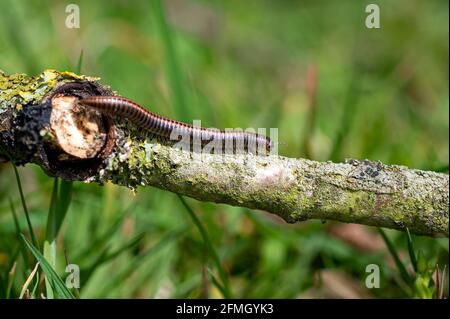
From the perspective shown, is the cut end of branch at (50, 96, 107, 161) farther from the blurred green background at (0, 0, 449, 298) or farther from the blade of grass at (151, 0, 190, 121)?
the blade of grass at (151, 0, 190, 121)

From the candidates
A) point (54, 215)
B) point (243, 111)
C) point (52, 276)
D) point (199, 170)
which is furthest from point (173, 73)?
point (52, 276)

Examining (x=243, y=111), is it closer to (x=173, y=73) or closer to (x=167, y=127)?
(x=173, y=73)

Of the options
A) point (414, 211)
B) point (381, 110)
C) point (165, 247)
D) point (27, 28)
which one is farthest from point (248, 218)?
point (27, 28)

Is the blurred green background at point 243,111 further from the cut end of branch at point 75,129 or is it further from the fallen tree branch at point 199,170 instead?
the cut end of branch at point 75,129

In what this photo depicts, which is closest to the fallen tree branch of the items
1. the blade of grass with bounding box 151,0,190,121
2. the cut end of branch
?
the cut end of branch

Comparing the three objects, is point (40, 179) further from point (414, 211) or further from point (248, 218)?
point (414, 211)

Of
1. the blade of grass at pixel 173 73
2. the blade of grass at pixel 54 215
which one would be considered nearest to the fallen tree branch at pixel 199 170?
the blade of grass at pixel 54 215
